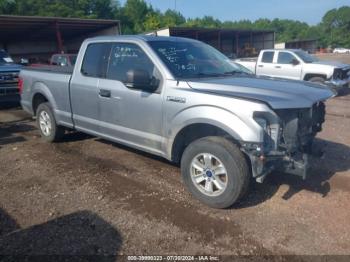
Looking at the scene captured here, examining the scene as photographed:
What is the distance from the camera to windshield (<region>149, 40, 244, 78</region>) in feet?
14.7

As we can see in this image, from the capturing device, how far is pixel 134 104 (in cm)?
462

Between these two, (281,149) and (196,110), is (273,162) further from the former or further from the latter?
(196,110)

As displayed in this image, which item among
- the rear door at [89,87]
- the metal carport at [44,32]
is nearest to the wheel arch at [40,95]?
the rear door at [89,87]

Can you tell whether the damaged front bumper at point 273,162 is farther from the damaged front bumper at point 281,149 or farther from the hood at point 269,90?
the hood at point 269,90

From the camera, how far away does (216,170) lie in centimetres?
391

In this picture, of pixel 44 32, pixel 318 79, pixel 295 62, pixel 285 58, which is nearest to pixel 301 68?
pixel 295 62

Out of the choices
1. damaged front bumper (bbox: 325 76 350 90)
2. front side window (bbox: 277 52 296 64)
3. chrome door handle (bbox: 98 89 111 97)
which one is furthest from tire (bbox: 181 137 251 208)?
front side window (bbox: 277 52 296 64)

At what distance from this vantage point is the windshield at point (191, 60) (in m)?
4.47

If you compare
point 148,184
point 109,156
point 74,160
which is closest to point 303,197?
point 148,184

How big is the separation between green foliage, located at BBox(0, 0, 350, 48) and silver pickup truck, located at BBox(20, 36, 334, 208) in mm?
45426

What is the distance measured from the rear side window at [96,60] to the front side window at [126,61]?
0.13 m

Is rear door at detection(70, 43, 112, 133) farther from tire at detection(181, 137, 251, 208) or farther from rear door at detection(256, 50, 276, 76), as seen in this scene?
rear door at detection(256, 50, 276, 76)

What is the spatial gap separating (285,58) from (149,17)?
55642mm

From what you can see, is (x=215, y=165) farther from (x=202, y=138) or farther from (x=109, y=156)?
(x=109, y=156)
